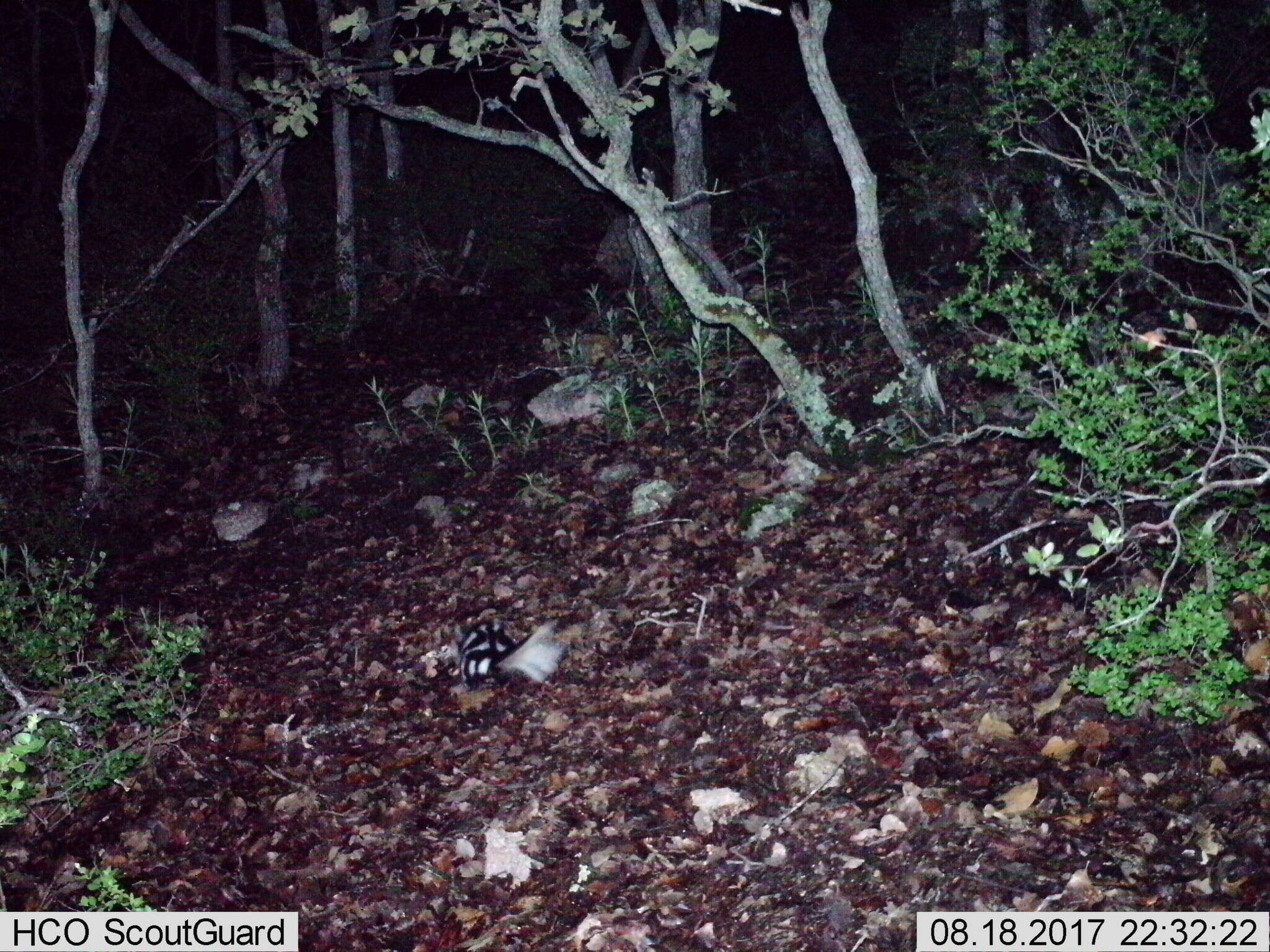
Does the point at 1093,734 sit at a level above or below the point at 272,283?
below

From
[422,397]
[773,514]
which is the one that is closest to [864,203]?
[773,514]

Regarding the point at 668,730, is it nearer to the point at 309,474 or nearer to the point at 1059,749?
the point at 1059,749

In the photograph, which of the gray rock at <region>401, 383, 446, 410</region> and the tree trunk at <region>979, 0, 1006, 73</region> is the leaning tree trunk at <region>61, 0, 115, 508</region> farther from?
the tree trunk at <region>979, 0, 1006, 73</region>

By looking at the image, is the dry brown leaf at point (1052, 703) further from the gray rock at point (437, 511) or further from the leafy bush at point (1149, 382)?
the gray rock at point (437, 511)

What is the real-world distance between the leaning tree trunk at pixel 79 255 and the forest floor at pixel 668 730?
1050 millimetres

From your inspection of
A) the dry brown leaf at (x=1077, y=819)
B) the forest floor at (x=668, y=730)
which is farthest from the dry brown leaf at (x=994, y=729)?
the dry brown leaf at (x=1077, y=819)

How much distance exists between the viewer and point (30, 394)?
35.4 feet

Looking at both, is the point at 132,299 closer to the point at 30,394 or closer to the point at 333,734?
the point at 30,394

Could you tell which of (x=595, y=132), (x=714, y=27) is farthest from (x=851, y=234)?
(x=595, y=132)

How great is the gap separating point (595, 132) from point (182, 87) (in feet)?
27.3

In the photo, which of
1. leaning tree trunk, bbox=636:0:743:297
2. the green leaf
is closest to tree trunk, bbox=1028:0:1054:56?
leaning tree trunk, bbox=636:0:743:297

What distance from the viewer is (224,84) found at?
408 inches

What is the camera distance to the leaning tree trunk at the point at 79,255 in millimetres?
8352

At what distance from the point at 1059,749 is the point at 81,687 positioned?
460 centimetres
